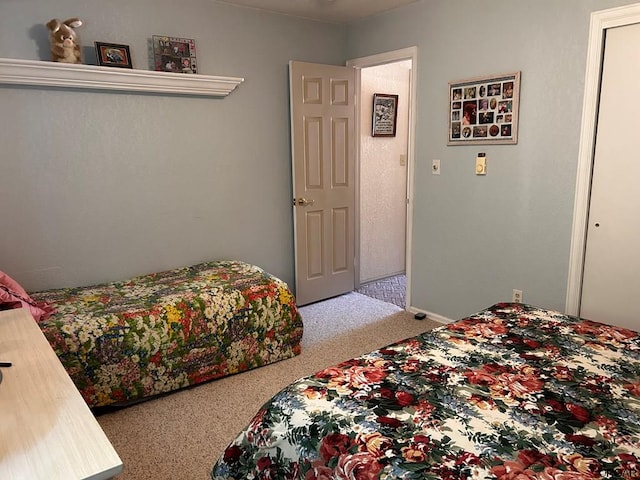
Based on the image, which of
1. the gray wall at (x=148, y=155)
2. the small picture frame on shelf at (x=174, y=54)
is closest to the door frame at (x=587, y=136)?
the gray wall at (x=148, y=155)

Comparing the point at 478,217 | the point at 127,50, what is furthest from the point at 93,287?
the point at 478,217

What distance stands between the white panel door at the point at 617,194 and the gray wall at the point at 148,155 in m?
2.28

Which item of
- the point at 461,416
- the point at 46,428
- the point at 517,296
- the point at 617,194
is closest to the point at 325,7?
the point at 617,194

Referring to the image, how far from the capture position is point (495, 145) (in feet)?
10.4

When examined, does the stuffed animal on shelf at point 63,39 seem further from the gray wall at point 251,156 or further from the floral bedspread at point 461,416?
the floral bedspread at point 461,416

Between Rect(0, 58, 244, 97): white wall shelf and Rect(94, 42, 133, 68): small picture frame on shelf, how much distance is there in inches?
3.4

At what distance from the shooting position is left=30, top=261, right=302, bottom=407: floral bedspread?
96.0 inches

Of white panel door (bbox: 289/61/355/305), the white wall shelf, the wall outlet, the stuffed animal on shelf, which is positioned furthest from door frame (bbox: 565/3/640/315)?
the stuffed animal on shelf

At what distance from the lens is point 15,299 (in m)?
2.22

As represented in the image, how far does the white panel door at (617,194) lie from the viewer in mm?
2545

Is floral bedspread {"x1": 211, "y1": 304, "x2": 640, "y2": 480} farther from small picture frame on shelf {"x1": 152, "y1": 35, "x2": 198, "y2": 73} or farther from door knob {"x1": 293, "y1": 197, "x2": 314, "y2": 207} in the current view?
small picture frame on shelf {"x1": 152, "y1": 35, "x2": 198, "y2": 73}

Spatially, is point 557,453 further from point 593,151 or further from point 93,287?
point 93,287

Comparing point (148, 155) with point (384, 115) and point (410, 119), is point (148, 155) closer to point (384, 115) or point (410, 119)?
point (410, 119)

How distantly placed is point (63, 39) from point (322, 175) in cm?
214
